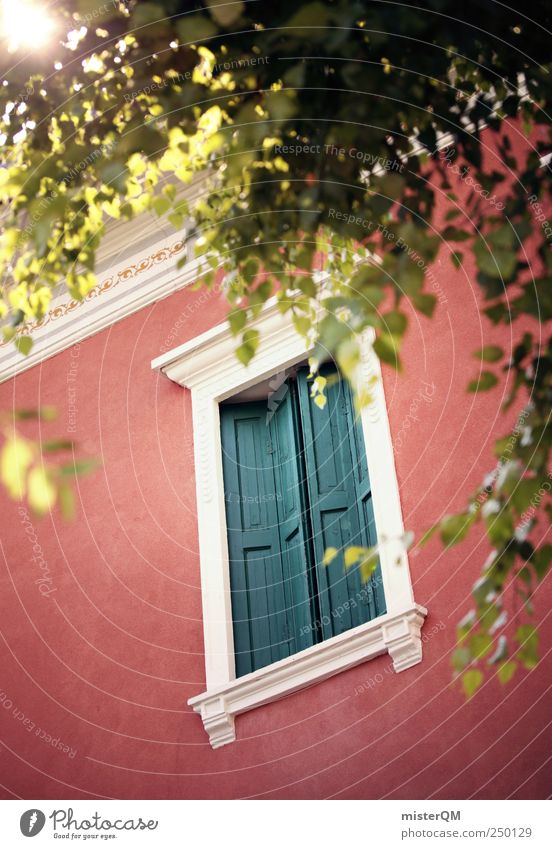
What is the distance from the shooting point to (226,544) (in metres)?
6.27

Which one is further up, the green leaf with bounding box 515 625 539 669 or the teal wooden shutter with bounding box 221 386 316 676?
the teal wooden shutter with bounding box 221 386 316 676

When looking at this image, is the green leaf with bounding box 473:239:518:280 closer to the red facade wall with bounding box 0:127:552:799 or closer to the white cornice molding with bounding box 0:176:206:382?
the red facade wall with bounding box 0:127:552:799

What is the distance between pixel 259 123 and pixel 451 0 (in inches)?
23.9

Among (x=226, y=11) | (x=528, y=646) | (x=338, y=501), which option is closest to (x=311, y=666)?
(x=338, y=501)

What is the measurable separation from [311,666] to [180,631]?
3.24ft

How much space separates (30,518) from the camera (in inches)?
287

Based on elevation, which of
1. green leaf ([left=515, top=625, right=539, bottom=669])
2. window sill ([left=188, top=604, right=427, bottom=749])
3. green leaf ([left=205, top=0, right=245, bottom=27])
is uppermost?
green leaf ([left=205, top=0, right=245, bottom=27])

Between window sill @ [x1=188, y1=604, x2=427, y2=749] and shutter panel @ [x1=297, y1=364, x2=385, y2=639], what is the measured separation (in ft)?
0.92

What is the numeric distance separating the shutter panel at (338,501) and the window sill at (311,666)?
0.28 metres

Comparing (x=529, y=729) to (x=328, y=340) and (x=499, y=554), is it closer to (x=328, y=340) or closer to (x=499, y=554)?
(x=499, y=554)

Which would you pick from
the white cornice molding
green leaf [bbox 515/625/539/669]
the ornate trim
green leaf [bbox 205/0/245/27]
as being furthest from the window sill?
green leaf [bbox 205/0/245/27]

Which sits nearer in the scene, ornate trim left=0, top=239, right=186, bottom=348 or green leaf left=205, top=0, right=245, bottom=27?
green leaf left=205, top=0, right=245, bottom=27

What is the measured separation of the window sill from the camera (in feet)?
17.0
